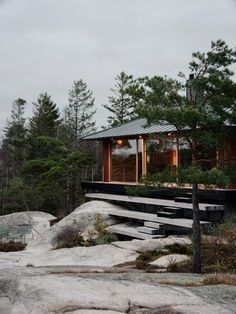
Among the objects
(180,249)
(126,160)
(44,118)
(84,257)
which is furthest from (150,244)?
(44,118)

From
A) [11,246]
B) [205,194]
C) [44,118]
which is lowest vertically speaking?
[11,246]

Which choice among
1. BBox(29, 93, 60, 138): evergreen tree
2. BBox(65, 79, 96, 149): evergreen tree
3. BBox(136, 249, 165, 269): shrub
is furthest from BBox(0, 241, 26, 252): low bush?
BBox(65, 79, 96, 149): evergreen tree

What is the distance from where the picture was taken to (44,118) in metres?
29.3

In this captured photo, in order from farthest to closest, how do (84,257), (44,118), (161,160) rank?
(44,118)
(161,160)
(84,257)

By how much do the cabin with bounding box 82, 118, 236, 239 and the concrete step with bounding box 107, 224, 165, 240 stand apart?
0.60 ft

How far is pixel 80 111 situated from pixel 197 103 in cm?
2347

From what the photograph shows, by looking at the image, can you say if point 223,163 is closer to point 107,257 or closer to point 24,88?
point 107,257

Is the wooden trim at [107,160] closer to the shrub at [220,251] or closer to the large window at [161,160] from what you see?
the large window at [161,160]

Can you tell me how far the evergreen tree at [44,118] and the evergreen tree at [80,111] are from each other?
1.38 metres

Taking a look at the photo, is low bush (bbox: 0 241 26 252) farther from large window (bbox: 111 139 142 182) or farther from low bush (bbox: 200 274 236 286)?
low bush (bbox: 200 274 236 286)

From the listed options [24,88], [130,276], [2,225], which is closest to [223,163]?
[130,276]

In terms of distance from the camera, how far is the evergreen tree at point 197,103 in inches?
281

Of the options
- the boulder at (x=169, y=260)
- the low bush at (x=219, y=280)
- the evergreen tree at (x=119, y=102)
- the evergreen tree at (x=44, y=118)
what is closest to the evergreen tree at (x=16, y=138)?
the evergreen tree at (x=44, y=118)

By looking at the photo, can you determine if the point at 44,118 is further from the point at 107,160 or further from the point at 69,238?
the point at 69,238
